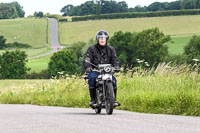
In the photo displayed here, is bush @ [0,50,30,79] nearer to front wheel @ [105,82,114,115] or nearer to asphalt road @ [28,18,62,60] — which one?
asphalt road @ [28,18,62,60]

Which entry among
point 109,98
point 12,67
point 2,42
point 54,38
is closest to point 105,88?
point 109,98

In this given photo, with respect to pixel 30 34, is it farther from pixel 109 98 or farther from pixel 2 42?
pixel 109 98

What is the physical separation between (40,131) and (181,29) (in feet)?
421

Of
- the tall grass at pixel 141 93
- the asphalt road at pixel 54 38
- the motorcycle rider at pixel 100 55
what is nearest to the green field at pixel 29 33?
the asphalt road at pixel 54 38

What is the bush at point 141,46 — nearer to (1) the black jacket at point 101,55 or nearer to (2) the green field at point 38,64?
(2) the green field at point 38,64

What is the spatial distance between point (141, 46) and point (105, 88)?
89.9 m

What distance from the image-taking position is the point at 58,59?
340 ft

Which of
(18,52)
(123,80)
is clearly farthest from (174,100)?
(18,52)

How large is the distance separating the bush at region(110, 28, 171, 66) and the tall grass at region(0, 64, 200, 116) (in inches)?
3138

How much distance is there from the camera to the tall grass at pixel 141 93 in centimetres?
943

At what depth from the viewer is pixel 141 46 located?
325ft

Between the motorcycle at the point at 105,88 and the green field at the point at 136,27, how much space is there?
10950cm

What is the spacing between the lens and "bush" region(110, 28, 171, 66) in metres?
96.9

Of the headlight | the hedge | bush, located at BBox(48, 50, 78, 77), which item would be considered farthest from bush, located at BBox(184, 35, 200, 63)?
→ the headlight
